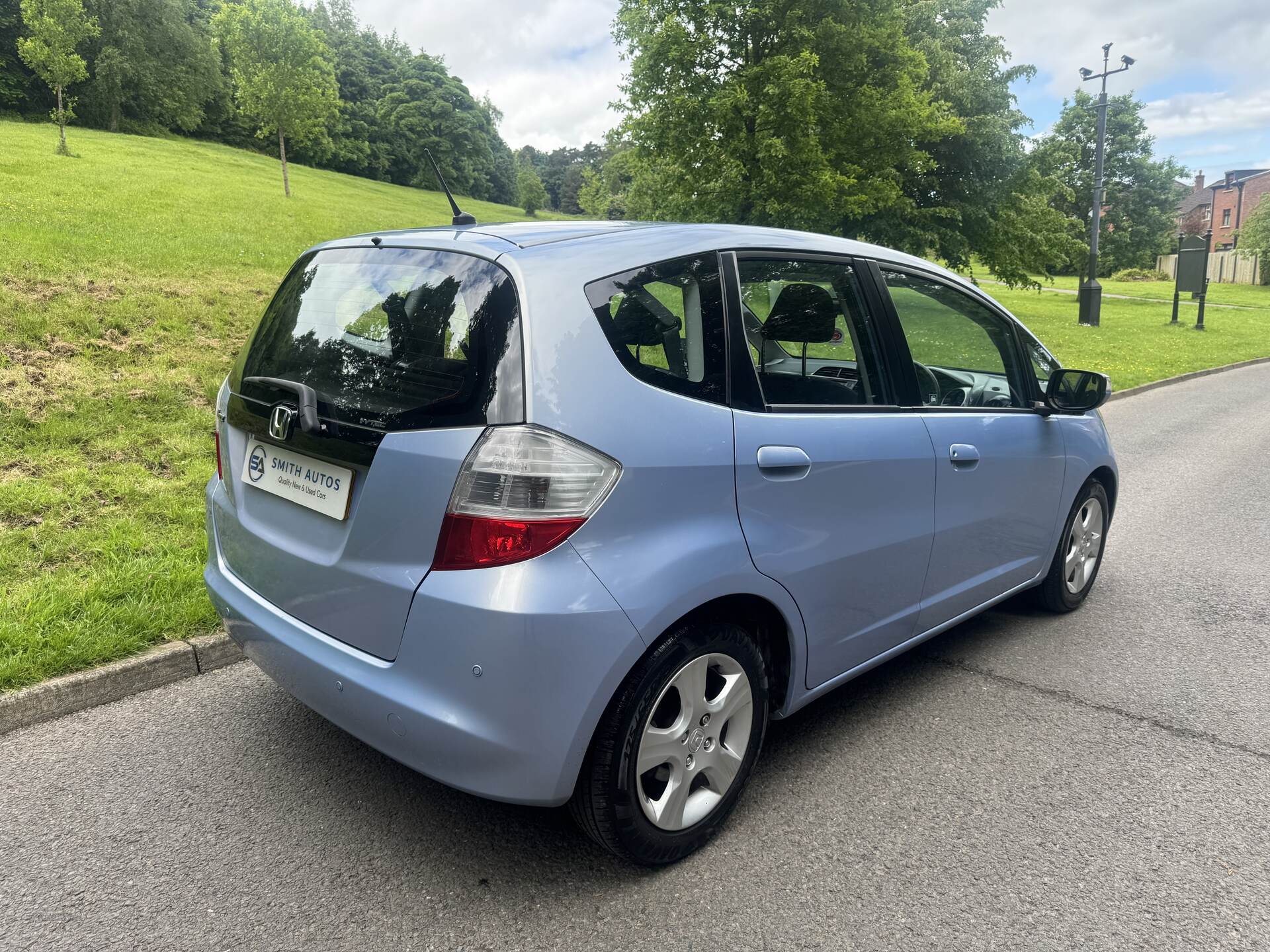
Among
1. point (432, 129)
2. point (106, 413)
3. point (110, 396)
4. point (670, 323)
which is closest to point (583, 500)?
point (670, 323)

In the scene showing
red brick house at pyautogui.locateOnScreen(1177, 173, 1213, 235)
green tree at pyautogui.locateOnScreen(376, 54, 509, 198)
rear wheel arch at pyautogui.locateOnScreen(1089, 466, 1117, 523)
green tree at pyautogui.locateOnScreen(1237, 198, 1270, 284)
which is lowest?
rear wheel arch at pyautogui.locateOnScreen(1089, 466, 1117, 523)

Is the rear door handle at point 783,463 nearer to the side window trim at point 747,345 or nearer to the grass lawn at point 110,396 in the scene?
the side window trim at point 747,345

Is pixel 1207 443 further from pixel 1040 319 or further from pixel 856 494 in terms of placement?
pixel 1040 319

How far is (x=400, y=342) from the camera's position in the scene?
235 cm

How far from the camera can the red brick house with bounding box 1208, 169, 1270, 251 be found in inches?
3014

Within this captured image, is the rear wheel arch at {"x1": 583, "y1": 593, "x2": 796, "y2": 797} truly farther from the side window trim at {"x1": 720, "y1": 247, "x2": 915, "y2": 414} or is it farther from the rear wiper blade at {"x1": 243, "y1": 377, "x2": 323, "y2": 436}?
the rear wiper blade at {"x1": 243, "y1": 377, "x2": 323, "y2": 436}

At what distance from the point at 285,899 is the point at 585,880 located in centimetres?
78

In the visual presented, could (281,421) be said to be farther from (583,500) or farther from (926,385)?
(926,385)

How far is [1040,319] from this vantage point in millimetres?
27734

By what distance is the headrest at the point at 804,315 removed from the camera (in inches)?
116

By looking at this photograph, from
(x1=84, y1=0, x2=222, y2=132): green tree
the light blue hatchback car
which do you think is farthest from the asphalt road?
(x1=84, y1=0, x2=222, y2=132): green tree

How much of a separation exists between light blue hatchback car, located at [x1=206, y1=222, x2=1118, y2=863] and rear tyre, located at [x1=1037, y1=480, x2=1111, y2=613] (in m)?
1.40

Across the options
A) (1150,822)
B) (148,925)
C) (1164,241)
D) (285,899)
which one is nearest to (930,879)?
(1150,822)

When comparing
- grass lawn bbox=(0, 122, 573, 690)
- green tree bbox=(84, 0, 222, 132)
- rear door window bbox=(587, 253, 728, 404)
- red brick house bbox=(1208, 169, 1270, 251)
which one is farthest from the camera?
red brick house bbox=(1208, 169, 1270, 251)
